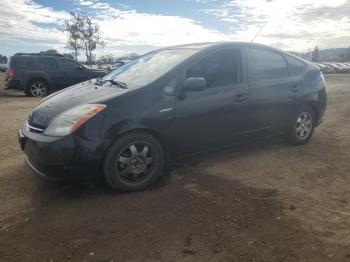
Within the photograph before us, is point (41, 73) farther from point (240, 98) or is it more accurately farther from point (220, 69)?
point (240, 98)

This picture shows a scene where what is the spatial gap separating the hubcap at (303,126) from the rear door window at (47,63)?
1145cm

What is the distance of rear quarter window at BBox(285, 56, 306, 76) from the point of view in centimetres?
607

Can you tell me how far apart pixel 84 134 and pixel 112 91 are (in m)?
0.77

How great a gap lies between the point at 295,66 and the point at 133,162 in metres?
3.43

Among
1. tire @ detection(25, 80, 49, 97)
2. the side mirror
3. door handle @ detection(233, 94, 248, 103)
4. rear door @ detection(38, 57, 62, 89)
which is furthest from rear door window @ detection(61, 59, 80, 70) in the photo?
the side mirror

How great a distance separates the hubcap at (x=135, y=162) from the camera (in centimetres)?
411

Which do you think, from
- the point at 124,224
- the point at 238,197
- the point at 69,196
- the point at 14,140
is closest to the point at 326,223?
the point at 238,197

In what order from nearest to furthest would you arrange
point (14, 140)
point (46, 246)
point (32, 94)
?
point (46, 246) → point (14, 140) → point (32, 94)

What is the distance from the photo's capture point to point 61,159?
3.81m

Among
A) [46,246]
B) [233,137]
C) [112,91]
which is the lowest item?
[46,246]

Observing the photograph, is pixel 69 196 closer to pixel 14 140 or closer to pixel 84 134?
pixel 84 134

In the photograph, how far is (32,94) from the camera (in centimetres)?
1464

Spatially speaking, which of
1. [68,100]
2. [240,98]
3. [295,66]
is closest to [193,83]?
[240,98]

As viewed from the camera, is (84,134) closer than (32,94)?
Yes
